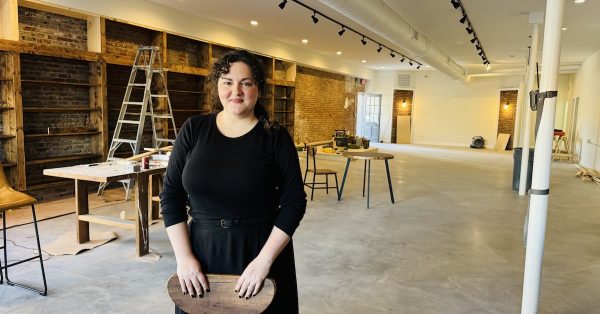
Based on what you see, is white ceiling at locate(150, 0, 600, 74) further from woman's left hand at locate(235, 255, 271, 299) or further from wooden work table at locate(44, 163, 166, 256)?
woman's left hand at locate(235, 255, 271, 299)

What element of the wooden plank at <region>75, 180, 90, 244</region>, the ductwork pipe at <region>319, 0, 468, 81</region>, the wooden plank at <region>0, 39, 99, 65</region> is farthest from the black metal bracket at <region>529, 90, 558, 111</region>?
the wooden plank at <region>0, 39, 99, 65</region>

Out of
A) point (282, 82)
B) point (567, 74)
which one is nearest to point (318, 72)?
point (282, 82)

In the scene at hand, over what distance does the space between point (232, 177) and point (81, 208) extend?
3.44 metres

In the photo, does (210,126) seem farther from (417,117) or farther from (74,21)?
(417,117)

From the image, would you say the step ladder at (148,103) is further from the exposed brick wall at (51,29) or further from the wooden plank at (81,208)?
the wooden plank at (81,208)

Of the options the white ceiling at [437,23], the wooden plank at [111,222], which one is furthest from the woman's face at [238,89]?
the white ceiling at [437,23]

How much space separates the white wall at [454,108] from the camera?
16.8 metres

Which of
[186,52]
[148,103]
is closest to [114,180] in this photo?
[148,103]

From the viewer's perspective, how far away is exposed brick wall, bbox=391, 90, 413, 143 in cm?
1814

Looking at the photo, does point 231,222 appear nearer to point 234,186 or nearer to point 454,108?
point 234,186

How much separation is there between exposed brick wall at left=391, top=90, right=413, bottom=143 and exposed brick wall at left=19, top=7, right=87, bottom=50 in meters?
13.9

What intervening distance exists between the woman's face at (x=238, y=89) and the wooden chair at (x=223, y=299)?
0.55 meters

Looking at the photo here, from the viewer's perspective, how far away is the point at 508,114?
53.9 ft

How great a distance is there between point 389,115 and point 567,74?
22.6ft
